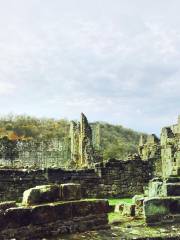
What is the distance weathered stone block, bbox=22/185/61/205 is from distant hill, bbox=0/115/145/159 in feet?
182

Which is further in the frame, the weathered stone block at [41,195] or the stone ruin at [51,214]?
the weathered stone block at [41,195]

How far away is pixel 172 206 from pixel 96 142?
52.9 meters

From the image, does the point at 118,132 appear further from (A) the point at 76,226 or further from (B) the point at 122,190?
(A) the point at 76,226

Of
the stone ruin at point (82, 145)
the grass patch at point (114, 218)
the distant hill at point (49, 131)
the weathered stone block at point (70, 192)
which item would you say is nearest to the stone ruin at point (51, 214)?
the weathered stone block at point (70, 192)

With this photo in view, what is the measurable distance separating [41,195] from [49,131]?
6294cm

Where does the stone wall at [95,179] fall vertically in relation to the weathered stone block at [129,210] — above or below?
above

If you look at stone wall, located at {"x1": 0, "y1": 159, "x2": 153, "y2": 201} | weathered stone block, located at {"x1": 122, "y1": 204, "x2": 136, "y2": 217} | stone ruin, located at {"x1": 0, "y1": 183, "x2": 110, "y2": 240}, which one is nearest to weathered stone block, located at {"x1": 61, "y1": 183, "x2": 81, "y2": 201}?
stone ruin, located at {"x1": 0, "y1": 183, "x2": 110, "y2": 240}

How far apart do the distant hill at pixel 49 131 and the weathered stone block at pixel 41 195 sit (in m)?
55.5

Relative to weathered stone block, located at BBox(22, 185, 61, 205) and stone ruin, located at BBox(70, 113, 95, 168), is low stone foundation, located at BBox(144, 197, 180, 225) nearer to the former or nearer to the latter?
weathered stone block, located at BBox(22, 185, 61, 205)

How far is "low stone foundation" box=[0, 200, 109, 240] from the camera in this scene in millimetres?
6617

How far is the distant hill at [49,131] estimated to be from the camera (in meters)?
67.1

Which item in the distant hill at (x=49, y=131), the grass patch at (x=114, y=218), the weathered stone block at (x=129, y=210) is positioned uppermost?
the distant hill at (x=49, y=131)

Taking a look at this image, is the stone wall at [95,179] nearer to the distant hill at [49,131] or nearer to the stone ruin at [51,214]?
the stone ruin at [51,214]

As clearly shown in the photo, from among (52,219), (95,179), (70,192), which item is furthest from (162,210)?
(95,179)
